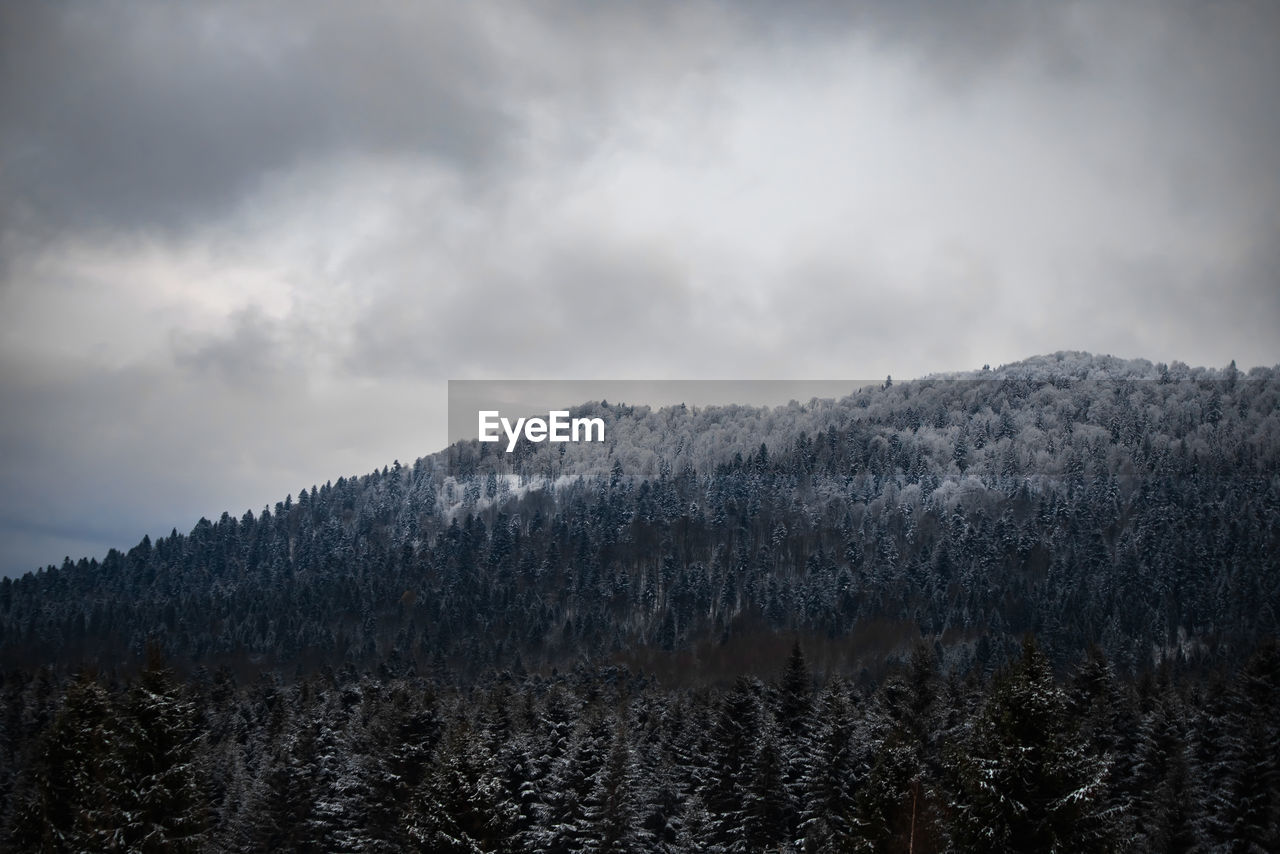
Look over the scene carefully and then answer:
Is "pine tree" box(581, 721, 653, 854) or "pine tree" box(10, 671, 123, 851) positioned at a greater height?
"pine tree" box(10, 671, 123, 851)

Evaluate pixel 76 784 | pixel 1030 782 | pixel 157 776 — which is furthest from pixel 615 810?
pixel 1030 782

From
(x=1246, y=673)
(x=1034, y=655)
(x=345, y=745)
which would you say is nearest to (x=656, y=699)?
(x=345, y=745)

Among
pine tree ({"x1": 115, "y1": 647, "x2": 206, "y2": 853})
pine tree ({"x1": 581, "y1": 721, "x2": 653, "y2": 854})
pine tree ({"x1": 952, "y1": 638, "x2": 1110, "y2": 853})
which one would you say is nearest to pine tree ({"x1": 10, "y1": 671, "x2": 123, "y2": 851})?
pine tree ({"x1": 115, "y1": 647, "x2": 206, "y2": 853})

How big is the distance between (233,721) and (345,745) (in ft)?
105

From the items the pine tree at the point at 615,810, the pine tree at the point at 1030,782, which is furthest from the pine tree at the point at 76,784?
the pine tree at the point at 1030,782

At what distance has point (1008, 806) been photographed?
33.5 meters

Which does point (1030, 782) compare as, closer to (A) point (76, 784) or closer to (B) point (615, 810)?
(B) point (615, 810)

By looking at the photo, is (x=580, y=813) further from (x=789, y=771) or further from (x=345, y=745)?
(x=345, y=745)

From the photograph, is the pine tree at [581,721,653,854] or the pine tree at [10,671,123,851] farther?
the pine tree at [581,721,653,854]

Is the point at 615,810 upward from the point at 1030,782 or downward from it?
downward

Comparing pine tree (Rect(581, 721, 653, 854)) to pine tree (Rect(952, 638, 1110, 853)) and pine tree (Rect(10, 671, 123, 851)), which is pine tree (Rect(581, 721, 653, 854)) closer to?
pine tree (Rect(10, 671, 123, 851))

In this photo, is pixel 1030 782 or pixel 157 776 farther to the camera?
pixel 157 776

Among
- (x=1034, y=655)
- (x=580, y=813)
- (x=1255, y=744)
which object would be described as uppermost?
(x=1034, y=655)

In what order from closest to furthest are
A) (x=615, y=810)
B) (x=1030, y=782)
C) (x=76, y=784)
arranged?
(x=1030, y=782) < (x=76, y=784) < (x=615, y=810)
